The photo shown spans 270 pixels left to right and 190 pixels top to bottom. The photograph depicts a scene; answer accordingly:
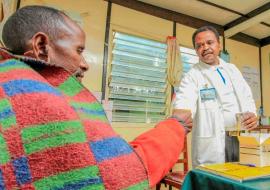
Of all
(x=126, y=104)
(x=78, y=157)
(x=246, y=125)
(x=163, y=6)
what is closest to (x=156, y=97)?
(x=126, y=104)

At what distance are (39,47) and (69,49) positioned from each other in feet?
0.24

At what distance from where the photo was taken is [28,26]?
1.77ft

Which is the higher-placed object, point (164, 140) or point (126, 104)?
point (126, 104)

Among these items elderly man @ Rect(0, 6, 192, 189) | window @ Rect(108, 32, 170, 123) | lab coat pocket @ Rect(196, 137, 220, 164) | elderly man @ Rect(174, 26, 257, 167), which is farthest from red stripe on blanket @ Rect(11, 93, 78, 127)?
window @ Rect(108, 32, 170, 123)

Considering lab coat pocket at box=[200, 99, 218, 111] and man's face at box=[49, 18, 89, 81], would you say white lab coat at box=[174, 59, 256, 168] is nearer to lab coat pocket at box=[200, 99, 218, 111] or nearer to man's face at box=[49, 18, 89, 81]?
lab coat pocket at box=[200, 99, 218, 111]

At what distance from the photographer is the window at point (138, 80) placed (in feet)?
8.46

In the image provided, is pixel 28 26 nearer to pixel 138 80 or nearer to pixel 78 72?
pixel 78 72

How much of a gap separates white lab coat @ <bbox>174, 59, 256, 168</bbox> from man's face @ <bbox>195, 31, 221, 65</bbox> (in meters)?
0.09

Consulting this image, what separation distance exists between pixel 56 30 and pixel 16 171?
35 cm

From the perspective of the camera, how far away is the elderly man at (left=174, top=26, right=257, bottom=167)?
1458mm

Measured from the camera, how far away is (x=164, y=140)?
540 mm

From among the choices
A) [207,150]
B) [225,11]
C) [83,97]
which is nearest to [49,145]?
[83,97]

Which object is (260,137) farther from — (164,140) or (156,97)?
(156,97)

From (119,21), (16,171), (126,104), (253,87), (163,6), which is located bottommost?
(16,171)
